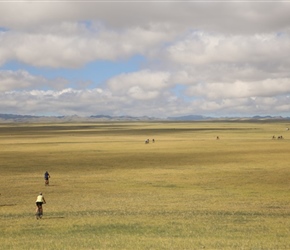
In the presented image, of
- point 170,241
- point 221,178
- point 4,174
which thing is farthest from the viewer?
point 4,174

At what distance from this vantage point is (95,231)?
25.6 metres

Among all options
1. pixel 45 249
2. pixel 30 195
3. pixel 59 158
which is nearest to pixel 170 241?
pixel 45 249

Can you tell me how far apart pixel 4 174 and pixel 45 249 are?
34.8m

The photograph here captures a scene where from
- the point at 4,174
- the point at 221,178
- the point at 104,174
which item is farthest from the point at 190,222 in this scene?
the point at 4,174

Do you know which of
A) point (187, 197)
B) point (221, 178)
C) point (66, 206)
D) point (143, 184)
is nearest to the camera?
point (66, 206)

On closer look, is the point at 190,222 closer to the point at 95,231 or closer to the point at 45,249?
the point at 95,231

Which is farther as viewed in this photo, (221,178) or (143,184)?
(221,178)

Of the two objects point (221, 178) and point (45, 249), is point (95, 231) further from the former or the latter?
point (221, 178)

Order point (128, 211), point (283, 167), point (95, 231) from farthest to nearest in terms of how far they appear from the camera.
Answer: point (283, 167)
point (128, 211)
point (95, 231)

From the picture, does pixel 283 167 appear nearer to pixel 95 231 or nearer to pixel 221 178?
pixel 221 178

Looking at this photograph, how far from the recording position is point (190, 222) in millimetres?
27688

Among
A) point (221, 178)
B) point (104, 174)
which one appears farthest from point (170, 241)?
point (104, 174)

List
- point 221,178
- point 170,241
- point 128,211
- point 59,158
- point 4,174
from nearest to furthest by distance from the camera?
point 170,241 < point 128,211 < point 221,178 < point 4,174 < point 59,158

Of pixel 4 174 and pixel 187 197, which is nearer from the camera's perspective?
pixel 187 197
